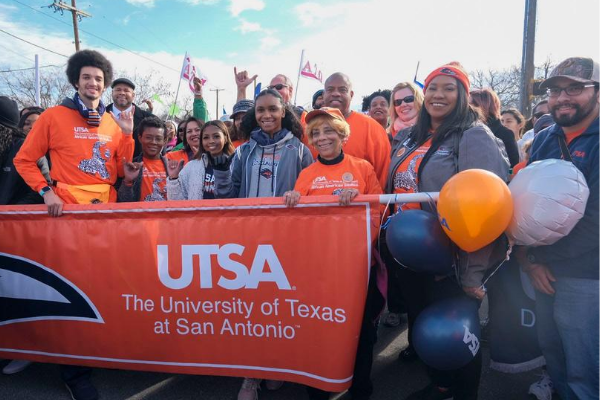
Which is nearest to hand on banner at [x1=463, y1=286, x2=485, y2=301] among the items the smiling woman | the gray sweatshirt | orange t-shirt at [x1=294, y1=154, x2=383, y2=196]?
the smiling woman

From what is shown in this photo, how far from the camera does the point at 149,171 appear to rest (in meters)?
3.96

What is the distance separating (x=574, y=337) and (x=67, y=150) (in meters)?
3.76

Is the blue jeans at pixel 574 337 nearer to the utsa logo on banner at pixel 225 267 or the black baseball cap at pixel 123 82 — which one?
the utsa logo on banner at pixel 225 267

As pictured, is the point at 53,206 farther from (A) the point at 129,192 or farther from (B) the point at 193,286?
A: (B) the point at 193,286

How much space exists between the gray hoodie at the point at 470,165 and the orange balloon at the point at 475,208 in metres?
0.22

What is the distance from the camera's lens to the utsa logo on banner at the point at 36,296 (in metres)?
2.79

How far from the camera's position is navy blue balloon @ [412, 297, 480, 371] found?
206 cm

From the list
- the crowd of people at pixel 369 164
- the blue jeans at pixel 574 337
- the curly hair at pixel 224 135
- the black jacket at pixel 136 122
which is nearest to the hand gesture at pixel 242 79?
the crowd of people at pixel 369 164

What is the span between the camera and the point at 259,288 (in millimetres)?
2500

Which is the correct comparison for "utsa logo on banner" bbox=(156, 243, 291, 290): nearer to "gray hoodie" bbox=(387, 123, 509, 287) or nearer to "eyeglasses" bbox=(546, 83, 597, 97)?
"gray hoodie" bbox=(387, 123, 509, 287)

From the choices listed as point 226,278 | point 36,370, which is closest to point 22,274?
point 36,370

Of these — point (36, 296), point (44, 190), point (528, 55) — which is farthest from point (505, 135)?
point (528, 55)

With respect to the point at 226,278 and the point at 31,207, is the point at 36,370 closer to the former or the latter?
the point at 31,207

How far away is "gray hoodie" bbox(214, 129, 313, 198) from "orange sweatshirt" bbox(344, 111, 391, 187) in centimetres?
46
